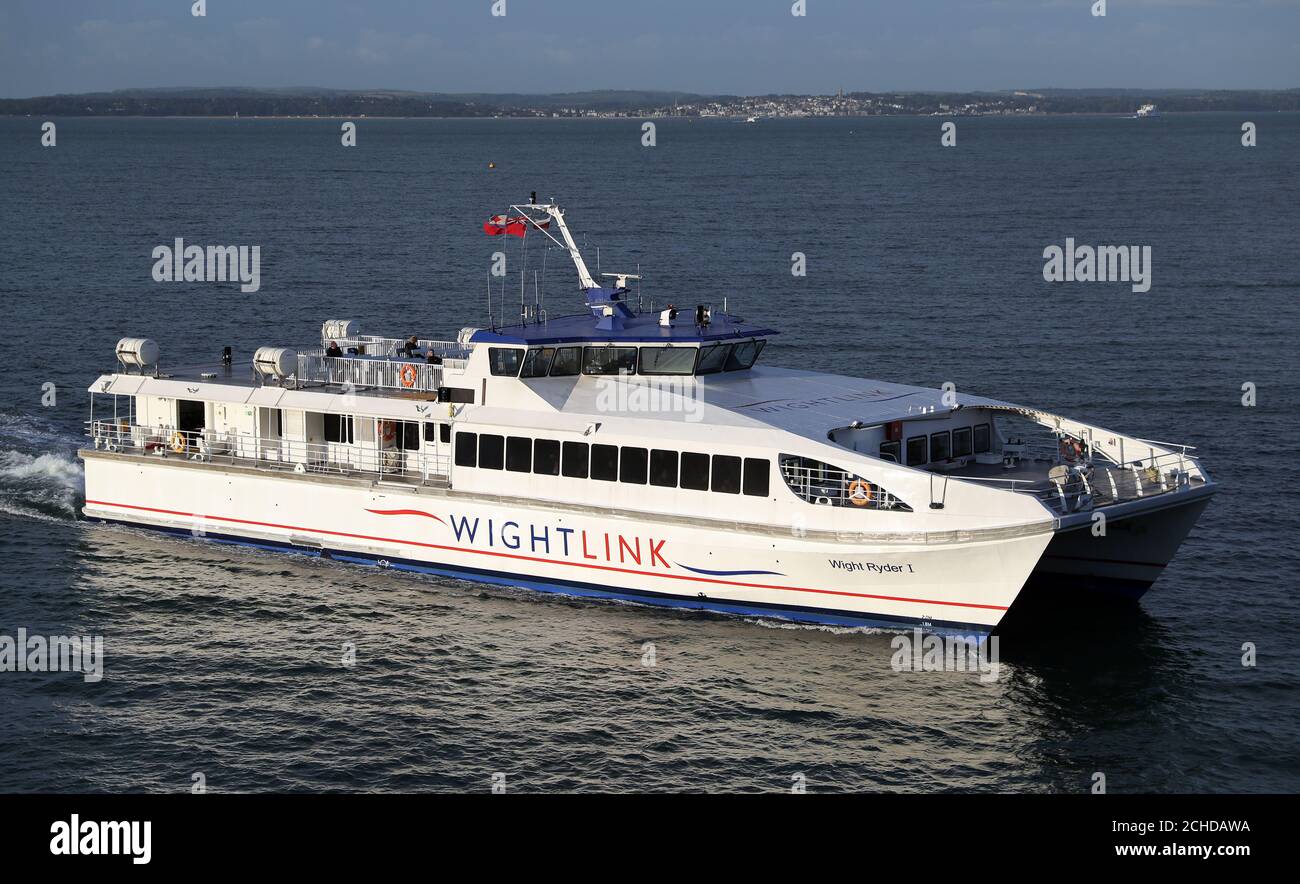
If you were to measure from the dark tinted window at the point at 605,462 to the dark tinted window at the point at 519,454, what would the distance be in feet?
5.32

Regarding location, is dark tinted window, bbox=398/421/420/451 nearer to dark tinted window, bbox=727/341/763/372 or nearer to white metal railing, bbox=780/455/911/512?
dark tinted window, bbox=727/341/763/372

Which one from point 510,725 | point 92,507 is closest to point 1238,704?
point 510,725

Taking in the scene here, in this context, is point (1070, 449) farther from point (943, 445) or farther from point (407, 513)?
point (407, 513)

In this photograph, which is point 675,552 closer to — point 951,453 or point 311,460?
point 951,453

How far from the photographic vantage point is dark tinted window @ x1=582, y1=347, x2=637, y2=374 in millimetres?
35438

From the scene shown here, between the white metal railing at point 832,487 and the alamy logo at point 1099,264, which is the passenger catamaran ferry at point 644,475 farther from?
the alamy logo at point 1099,264

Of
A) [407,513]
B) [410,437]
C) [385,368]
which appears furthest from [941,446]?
[385,368]

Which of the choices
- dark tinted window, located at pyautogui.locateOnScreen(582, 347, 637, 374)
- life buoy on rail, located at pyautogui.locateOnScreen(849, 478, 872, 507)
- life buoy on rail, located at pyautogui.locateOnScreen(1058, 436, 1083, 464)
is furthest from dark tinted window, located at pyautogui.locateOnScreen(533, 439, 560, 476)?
life buoy on rail, located at pyautogui.locateOnScreen(1058, 436, 1083, 464)

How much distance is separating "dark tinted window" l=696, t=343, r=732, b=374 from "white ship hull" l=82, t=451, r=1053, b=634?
4.69 m

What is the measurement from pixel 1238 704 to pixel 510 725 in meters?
13.4

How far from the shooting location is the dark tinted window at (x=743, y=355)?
36250 mm

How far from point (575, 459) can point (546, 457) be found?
74cm

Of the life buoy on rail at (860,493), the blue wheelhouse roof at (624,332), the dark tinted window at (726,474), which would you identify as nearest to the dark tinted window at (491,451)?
the blue wheelhouse roof at (624,332)
